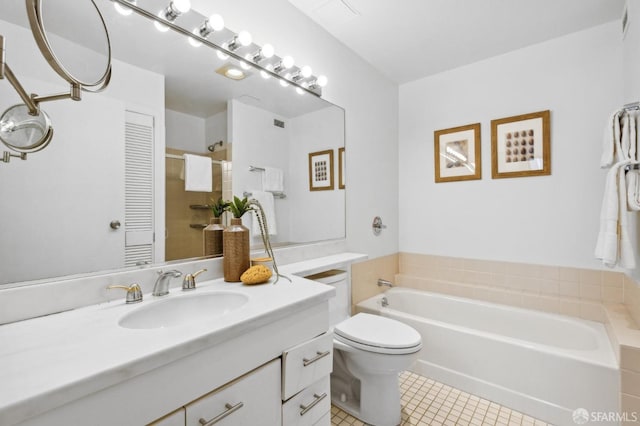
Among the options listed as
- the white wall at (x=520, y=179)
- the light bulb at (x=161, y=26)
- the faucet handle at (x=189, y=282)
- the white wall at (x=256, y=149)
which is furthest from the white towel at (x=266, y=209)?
the white wall at (x=520, y=179)

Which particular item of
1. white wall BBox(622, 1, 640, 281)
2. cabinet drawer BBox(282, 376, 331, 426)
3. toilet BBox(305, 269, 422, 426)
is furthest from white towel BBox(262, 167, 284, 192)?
white wall BBox(622, 1, 640, 281)

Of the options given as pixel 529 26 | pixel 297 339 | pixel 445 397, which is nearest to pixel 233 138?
pixel 297 339

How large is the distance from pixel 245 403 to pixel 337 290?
105 cm

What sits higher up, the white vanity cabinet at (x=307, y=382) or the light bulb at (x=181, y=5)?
the light bulb at (x=181, y=5)

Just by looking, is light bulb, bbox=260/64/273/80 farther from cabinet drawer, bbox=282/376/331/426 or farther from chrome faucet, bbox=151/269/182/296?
cabinet drawer, bbox=282/376/331/426

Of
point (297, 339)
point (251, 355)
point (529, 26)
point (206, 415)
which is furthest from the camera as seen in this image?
point (529, 26)

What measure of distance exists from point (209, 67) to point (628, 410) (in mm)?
2528

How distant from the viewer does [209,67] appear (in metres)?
1.42

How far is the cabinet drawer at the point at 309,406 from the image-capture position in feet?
3.29

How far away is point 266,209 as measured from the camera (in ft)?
5.59

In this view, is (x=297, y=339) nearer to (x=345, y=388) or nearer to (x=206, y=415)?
(x=206, y=415)

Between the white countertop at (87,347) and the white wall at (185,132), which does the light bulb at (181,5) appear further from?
the white countertop at (87,347)

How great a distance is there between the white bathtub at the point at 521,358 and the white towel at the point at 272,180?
3.67 ft

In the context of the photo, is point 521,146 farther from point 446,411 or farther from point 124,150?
point 124,150
